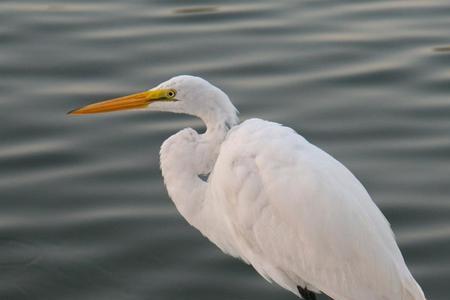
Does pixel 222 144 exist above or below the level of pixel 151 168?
above

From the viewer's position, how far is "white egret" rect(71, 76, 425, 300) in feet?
18.3

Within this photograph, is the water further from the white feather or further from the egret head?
the egret head

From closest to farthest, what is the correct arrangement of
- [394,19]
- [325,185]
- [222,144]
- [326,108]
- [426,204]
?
1. [325,185]
2. [222,144]
3. [426,204]
4. [326,108]
5. [394,19]

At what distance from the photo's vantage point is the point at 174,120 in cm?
851

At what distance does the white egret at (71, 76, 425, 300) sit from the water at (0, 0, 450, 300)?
29.9 inches

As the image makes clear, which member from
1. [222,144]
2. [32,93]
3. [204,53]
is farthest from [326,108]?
[222,144]

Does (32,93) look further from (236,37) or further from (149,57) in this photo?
(236,37)

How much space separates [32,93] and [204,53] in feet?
4.75

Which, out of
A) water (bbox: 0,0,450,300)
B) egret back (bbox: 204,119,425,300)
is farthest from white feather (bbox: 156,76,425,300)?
water (bbox: 0,0,450,300)

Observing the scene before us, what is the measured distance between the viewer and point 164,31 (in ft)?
32.9

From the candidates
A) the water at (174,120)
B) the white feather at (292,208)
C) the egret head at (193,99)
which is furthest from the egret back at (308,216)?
the water at (174,120)

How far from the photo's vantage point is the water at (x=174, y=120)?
679cm

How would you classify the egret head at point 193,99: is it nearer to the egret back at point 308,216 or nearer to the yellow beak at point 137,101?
the yellow beak at point 137,101

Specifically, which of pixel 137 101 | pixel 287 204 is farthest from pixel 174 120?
pixel 287 204
